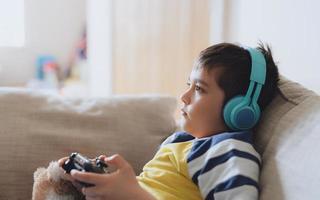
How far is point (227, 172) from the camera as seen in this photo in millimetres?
917

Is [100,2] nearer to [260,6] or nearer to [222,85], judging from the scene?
[260,6]

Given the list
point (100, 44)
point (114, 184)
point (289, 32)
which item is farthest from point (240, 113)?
point (100, 44)

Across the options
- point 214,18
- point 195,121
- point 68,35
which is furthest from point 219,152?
point 68,35

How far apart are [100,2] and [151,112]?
1.43 m

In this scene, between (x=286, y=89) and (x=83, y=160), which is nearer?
(x=83, y=160)

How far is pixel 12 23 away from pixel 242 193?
2.75m

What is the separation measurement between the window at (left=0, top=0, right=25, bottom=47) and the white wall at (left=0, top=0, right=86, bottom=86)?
0.05 metres

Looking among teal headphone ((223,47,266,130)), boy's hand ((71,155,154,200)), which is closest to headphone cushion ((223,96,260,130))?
teal headphone ((223,47,266,130))

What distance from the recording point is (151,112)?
1.38 metres

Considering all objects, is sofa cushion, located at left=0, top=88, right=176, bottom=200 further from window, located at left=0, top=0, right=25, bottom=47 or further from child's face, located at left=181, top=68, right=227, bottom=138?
window, located at left=0, top=0, right=25, bottom=47

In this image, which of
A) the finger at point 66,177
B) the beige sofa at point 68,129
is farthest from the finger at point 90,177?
the beige sofa at point 68,129

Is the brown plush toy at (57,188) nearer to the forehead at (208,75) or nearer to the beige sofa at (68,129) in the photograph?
the beige sofa at (68,129)

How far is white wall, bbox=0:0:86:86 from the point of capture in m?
3.23

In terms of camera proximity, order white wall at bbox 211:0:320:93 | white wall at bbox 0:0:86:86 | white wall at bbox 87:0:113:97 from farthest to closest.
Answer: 1. white wall at bbox 0:0:86:86
2. white wall at bbox 87:0:113:97
3. white wall at bbox 211:0:320:93
